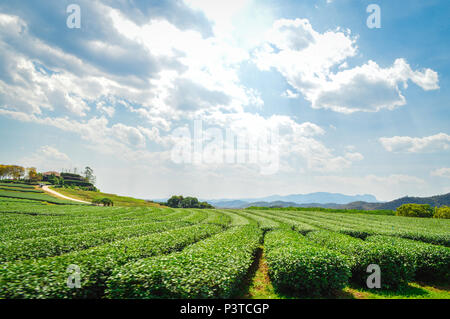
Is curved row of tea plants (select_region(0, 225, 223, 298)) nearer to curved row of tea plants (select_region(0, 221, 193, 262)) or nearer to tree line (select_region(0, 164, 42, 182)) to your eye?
curved row of tea plants (select_region(0, 221, 193, 262))

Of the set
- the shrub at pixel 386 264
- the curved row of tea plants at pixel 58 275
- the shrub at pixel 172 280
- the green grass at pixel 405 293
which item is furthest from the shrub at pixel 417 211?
the curved row of tea plants at pixel 58 275

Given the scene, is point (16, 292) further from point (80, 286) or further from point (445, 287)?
point (445, 287)

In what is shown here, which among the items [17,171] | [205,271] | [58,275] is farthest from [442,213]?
[17,171]

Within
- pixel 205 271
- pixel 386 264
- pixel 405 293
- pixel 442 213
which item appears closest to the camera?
pixel 205 271

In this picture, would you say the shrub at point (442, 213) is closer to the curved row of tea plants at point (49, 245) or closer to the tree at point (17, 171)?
the curved row of tea plants at point (49, 245)

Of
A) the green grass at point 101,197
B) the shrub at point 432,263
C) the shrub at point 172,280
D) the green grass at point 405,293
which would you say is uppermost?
the shrub at point 172,280

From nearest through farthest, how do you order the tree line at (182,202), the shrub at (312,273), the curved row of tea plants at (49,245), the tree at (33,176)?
1. the shrub at (312,273)
2. the curved row of tea plants at (49,245)
3. the tree line at (182,202)
4. the tree at (33,176)

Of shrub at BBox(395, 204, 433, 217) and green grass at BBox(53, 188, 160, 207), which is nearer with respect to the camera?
shrub at BBox(395, 204, 433, 217)

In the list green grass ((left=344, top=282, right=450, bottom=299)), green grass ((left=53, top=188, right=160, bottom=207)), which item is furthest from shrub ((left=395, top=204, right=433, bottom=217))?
green grass ((left=53, top=188, right=160, bottom=207))

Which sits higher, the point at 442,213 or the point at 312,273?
the point at 312,273

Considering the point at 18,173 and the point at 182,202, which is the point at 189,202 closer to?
the point at 182,202
